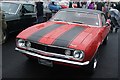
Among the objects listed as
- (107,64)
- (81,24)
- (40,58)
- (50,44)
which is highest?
(81,24)

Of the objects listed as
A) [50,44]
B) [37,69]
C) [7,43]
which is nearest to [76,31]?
[50,44]

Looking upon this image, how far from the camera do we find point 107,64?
21.0 feet

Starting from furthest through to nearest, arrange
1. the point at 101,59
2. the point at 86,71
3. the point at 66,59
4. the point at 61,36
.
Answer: the point at 101,59 → the point at 86,71 → the point at 61,36 → the point at 66,59

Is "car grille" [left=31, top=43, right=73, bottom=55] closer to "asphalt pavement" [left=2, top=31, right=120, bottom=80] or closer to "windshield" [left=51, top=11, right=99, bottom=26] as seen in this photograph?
"asphalt pavement" [left=2, top=31, right=120, bottom=80]

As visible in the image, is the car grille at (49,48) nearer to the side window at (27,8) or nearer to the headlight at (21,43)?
the headlight at (21,43)

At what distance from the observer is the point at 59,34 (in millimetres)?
5227

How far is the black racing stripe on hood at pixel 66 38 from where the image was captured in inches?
189

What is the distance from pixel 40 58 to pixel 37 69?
2.42ft

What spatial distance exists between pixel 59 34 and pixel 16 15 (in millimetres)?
3675

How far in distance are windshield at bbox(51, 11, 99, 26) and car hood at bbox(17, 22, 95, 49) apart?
0.39 meters

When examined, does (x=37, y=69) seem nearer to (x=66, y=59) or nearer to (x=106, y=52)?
(x=66, y=59)

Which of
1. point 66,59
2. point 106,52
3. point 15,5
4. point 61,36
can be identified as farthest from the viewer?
point 15,5

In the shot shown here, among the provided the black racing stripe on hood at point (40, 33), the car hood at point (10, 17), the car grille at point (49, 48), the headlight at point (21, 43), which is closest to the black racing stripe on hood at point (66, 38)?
the car grille at point (49, 48)

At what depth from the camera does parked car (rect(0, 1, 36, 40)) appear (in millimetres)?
8141
